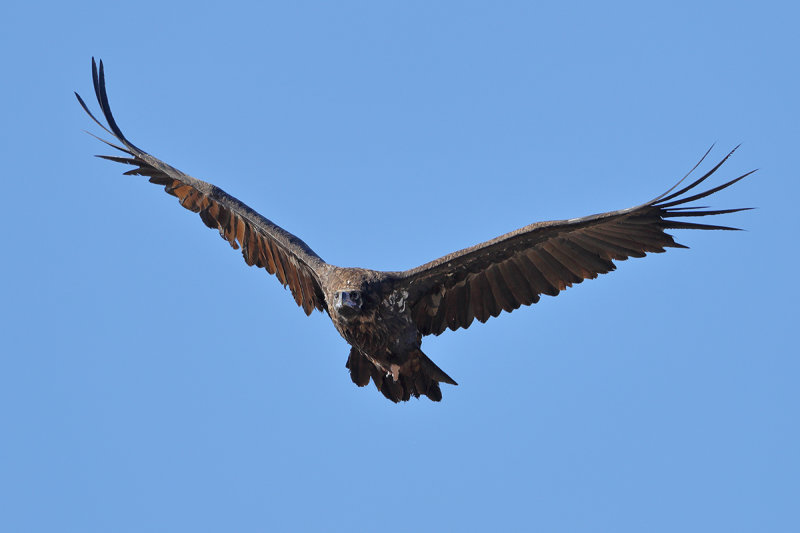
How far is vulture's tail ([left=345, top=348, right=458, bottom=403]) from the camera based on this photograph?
12.9 metres

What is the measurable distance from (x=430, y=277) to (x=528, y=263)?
112cm

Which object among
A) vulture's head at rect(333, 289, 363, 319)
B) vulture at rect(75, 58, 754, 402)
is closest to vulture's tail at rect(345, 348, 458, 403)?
vulture at rect(75, 58, 754, 402)

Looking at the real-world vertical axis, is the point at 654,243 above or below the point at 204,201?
below

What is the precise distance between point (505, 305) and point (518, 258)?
61 cm

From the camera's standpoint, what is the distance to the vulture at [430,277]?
1220cm

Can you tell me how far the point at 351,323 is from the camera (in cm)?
1240

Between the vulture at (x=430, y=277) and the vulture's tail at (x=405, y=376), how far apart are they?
11 millimetres

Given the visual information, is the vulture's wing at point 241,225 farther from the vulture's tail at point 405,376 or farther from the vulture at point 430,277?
the vulture's tail at point 405,376

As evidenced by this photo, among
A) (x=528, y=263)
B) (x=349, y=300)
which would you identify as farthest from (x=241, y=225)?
(x=528, y=263)

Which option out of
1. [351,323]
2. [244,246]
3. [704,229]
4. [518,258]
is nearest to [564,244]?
[518,258]

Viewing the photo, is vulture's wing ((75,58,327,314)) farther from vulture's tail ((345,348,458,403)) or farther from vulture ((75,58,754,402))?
vulture's tail ((345,348,458,403))

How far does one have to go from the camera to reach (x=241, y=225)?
46.1ft

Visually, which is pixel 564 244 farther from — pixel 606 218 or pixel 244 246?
pixel 244 246

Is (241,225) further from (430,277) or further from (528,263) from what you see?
(528,263)
